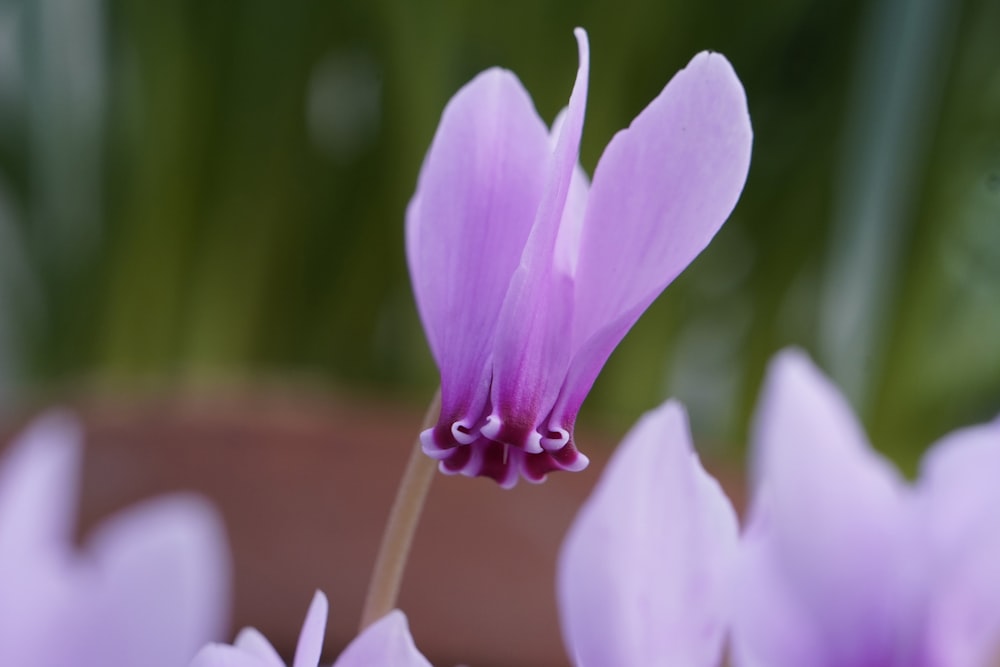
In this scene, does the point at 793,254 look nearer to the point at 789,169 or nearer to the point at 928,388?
the point at 789,169

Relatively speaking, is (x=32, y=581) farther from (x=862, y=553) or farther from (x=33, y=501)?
(x=862, y=553)

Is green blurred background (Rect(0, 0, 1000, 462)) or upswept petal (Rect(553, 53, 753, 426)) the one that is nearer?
upswept petal (Rect(553, 53, 753, 426))

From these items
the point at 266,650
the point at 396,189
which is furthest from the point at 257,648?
the point at 396,189

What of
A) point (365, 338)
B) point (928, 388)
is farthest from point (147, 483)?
point (928, 388)

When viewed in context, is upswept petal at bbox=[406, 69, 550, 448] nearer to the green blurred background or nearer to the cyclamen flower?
the cyclamen flower

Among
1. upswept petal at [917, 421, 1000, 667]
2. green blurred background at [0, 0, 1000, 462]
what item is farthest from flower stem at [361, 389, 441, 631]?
green blurred background at [0, 0, 1000, 462]

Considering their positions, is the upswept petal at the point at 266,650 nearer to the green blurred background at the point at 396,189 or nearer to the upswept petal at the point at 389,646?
the upswept petal at the point at 389,646
